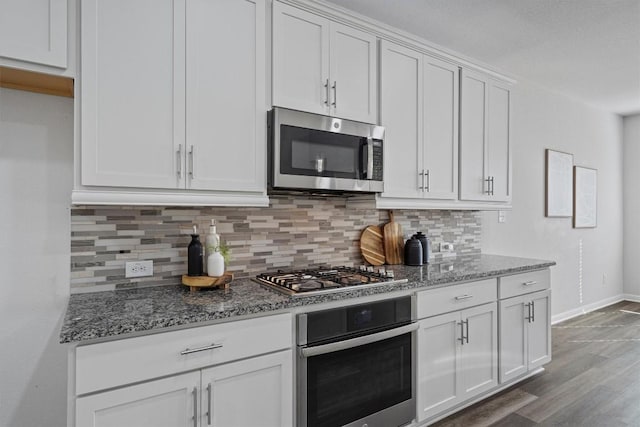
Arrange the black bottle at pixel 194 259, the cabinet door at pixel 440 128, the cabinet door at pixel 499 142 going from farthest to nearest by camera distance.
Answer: the cabinet door at pixel 499 142 < the cabinet door at pixel 440 128 < the black bottle at pixel 194 259

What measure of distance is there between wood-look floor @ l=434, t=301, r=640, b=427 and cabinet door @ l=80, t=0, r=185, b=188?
2252mm

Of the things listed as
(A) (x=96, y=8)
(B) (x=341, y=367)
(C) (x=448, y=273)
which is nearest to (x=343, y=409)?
(B) (x=341, y=367)

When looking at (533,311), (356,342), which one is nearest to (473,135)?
(533,311)

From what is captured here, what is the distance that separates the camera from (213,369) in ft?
4.88

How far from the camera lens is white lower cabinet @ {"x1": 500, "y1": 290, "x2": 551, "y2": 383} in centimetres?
265

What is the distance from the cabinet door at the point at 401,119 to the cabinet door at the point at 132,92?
1288mm

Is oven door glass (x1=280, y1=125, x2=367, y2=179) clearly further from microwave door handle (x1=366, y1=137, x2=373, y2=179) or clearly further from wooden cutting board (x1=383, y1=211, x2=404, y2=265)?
wooden cutting board (x1=383, y1=211, x2=404, y2=265)

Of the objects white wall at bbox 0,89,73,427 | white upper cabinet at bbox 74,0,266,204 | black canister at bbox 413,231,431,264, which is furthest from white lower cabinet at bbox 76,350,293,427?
black canister at bbox 413,231,431,264

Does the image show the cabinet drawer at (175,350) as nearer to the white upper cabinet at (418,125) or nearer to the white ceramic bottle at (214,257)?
the white ceramic bottle at (214,257)

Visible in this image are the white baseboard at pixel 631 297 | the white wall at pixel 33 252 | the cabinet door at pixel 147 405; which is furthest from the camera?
the white baseboard at pixel 631 297

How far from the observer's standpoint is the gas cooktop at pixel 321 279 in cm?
182

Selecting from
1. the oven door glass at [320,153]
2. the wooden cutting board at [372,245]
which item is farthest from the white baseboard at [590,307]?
the oven door glass at [320,153]

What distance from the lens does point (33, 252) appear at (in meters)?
1.71

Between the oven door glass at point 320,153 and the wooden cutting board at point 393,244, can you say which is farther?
the wooden cutting board at point 393,244
